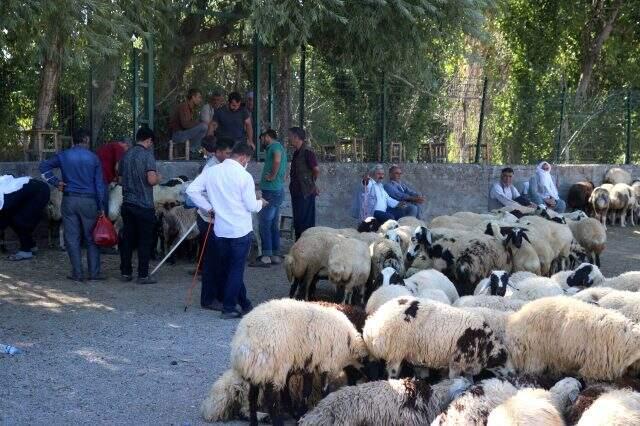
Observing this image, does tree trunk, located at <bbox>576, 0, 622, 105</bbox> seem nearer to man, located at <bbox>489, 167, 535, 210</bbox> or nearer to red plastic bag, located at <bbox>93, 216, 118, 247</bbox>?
man, located at <bbox>489, 167, 535, 210</bbox>

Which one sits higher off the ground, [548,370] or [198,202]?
[198,202]

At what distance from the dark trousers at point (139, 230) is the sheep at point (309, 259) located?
6.56 ft

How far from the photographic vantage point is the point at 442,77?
65.8 feet

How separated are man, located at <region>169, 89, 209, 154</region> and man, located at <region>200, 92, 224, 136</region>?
4.3 inches

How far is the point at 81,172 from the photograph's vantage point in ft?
37.3

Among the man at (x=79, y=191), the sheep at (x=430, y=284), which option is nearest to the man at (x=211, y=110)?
the man at (x=79, y=191)

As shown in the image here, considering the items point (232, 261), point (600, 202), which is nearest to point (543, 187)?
point (600, 202)

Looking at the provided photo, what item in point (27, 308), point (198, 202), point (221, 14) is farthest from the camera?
point (221, 14)

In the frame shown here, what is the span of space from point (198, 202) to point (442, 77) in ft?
38.7

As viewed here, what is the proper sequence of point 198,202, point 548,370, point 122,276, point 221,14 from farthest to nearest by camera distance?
point 221,14
point 122,276
point 198,202
point 548,370

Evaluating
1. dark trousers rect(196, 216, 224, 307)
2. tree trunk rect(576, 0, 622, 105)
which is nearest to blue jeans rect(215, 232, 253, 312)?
dark trousers rect(196, 216, 224, 307)

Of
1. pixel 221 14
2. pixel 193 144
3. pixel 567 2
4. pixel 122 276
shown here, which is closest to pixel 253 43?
pixel 221 14

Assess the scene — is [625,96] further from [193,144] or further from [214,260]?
[214,260]

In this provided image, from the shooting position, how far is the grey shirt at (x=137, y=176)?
11.3 metres
